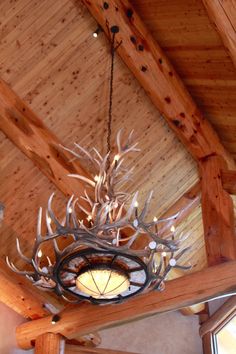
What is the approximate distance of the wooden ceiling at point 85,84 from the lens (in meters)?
4.58

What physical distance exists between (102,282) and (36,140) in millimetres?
1795

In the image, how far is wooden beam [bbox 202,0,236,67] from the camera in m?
3.62

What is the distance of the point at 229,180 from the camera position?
5.27 metres

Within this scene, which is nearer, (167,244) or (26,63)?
(167,244)

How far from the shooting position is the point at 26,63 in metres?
4.69

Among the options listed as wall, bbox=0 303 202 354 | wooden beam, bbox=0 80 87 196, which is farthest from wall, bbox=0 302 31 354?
wooden beam, bbox=0 80 87 196

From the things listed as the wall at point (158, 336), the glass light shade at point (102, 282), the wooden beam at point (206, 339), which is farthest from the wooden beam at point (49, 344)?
the wooden beam at point (206, 339)

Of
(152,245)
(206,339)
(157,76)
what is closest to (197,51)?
(157,76)

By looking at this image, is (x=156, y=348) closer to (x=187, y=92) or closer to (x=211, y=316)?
(x=211, y=316)

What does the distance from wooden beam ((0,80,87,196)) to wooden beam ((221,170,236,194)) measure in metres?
1.46

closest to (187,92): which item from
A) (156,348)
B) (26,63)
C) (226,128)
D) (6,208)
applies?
(226,128)

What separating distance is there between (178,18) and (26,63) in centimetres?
146

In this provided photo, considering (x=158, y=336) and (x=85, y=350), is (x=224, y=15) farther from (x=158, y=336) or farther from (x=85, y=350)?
(x=158, y=336)

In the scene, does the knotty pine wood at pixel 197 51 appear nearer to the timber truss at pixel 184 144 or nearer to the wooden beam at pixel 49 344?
the timber truss at pixel 184 144
